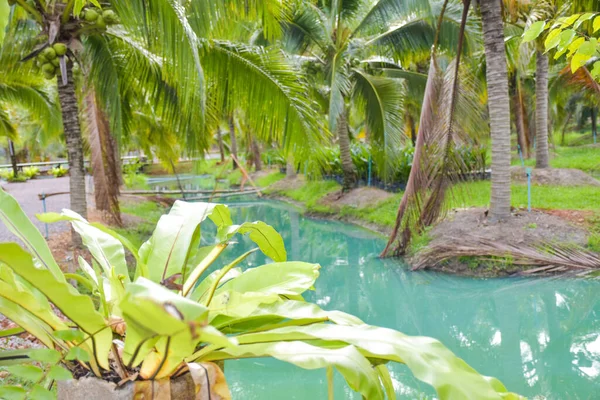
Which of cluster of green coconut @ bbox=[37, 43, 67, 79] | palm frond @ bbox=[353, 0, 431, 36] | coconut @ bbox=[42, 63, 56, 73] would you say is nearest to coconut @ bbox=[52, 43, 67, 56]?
cluster of green coconut @ bbox=[37, 43, 67, 79]

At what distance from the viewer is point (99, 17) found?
4945 mm

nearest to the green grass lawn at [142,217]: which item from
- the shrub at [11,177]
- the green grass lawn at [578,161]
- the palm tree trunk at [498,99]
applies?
the palm tree trunk at [498,99]

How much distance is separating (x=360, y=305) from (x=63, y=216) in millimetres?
4789

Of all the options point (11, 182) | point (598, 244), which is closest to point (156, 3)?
point (598, 244)

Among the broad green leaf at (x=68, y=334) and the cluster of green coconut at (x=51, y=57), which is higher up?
the cluster of green coconut at (x=51, y=57)

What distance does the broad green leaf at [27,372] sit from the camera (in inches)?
36.3

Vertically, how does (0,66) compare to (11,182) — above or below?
above

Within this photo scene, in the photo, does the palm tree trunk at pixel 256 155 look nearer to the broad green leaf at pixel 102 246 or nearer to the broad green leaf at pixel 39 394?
the broad green leaf at pixel 102 246

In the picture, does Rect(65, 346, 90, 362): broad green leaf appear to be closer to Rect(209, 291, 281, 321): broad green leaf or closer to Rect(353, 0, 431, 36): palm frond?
Rect(209, 291, 281, 321): broad green leaf

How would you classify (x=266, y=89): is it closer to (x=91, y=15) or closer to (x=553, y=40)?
(x=91, y=15)

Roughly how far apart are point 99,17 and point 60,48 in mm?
535

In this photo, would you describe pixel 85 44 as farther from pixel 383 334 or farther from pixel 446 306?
pixel 383 334

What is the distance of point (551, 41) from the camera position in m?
1.91

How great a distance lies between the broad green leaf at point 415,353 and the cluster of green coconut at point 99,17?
4794 millimetres
